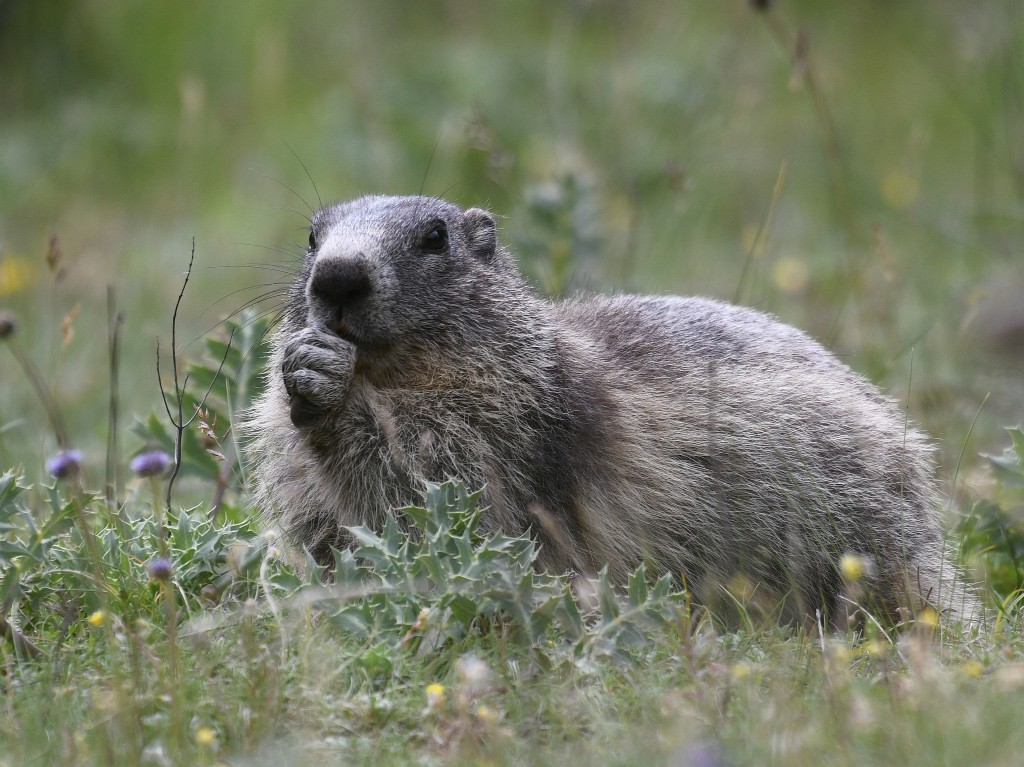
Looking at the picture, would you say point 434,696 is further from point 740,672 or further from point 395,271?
point 395,271

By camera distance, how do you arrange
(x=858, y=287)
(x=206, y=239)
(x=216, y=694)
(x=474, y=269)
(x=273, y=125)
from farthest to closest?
(x=273, y=125)
(x=206, y=239)
(x=858, y=287)
(x=474, y=269)
(x=216, y=694)

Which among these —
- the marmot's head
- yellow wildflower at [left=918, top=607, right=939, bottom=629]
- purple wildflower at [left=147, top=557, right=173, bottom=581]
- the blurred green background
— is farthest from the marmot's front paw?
the blurred green background

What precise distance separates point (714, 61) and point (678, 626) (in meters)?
8.96

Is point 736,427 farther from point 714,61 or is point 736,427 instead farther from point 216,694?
point 714,61

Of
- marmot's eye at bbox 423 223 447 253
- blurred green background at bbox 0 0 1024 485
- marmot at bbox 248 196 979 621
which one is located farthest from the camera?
blurred green background at bbox 0 0 1024 485

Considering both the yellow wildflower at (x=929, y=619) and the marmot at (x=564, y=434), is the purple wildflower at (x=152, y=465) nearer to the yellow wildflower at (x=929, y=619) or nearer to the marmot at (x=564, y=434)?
the marmot at (x=564, y=434)

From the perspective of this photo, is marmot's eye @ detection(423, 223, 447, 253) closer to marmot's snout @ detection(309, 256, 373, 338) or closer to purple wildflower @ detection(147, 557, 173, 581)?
marmot's snout @ detection(309, 256, 373, 338)

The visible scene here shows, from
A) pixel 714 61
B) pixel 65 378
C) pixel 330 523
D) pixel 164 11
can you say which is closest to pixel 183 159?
pixel 164 11

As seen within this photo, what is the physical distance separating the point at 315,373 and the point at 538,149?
663 centimetres

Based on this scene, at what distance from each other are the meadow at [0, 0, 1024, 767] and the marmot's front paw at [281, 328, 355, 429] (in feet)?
1.24

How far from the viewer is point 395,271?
4.49m

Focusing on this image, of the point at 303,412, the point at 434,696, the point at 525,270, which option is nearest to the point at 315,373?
the point at 303,412

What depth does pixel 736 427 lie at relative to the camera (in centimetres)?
469

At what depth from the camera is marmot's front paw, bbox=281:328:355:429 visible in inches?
167
